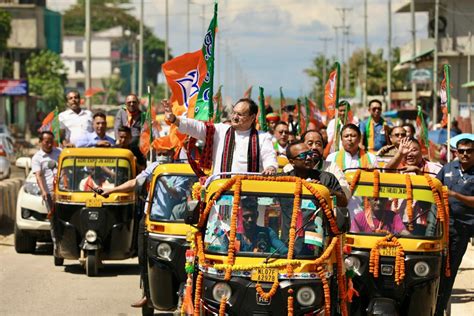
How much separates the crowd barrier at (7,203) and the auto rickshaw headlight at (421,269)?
1293 cm

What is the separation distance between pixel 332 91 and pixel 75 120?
158 inches

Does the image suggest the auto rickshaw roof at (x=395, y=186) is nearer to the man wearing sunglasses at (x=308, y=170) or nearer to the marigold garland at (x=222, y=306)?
the man wearing sunglasses at (x=308, y=170)

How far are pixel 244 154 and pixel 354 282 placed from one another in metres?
1.48

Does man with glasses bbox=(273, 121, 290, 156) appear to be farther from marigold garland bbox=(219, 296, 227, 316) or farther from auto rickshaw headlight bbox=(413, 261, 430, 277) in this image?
marigold garland bbox=(219, 296, 227, 316)

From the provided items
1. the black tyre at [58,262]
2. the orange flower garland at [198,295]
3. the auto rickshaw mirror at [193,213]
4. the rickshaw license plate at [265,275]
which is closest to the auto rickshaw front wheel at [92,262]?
the black tyre at [58,262]

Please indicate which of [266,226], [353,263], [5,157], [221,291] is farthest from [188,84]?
[5,157]

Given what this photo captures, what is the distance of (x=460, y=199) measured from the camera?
11984 mm

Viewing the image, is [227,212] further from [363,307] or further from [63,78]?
[63,78]

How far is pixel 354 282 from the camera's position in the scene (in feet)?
35.8

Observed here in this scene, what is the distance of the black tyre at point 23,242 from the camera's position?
62.2ft

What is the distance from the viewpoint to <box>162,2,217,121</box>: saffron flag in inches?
536

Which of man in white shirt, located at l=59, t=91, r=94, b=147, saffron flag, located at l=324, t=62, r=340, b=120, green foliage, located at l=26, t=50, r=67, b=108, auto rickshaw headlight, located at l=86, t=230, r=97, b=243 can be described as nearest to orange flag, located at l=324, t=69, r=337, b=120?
saffron flag, located at l=324, t=62, r=340, b=120

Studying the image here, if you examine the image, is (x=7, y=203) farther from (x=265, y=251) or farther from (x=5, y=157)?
(x=265, y=251)

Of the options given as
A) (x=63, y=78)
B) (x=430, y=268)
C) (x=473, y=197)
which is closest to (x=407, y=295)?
(x=430, y=268)
